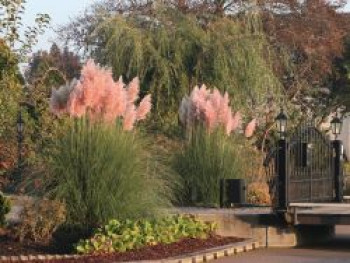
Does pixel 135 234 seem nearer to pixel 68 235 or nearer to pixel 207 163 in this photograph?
pixel 68 235

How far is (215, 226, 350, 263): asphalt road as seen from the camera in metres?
13.2

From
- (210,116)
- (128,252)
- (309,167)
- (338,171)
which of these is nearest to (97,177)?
(128,252)

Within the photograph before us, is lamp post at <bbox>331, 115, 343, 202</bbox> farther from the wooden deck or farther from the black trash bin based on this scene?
the wooden deck

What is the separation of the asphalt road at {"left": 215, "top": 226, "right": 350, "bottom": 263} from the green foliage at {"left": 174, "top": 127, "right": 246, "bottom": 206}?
2739 mm

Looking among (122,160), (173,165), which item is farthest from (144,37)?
(122,160)

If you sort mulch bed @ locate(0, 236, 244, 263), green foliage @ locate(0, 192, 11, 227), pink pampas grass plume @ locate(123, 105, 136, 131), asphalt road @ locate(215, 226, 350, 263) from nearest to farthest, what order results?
mulch bed @ locate(0, 236, 244, 263) < green foliage @ locate(0, 192, 11, 227) < asphalt road @ locate(215, 226, 350, 263) < pink pampas grass plume @ locate(123, 105, 136, 131)

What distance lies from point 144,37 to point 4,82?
14.8m

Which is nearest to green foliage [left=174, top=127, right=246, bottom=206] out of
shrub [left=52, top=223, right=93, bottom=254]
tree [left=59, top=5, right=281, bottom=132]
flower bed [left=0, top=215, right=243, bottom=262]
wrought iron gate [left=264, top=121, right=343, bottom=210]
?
wrought iron gate [left=264, top=121, right=343, bottom=210]

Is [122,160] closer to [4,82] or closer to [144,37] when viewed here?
[4,82]

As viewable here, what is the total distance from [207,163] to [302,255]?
4.22 metres

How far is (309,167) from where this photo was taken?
17297 millimetres

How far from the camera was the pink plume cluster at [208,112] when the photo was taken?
726 inches

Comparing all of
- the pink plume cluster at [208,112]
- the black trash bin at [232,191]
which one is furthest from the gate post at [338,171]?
the black trash bin at [232,191]

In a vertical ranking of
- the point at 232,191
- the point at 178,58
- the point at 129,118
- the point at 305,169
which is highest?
the point at 178,58
